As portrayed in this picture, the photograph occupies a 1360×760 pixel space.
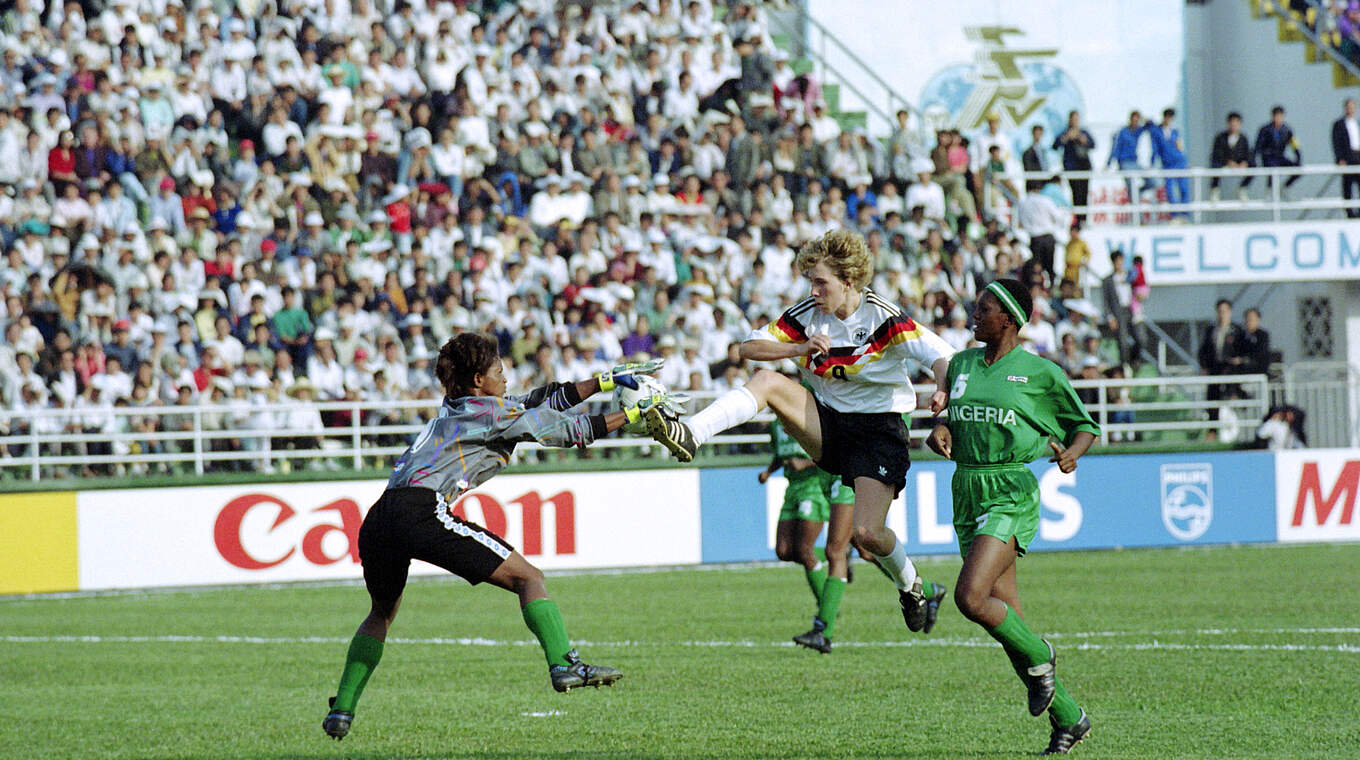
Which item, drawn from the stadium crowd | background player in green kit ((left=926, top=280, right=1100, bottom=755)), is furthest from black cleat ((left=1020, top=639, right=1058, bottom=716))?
the stadium crowd

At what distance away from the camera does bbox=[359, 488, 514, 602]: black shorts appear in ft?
26.2

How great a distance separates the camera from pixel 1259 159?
28.3 meters

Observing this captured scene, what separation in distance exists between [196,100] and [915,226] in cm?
977

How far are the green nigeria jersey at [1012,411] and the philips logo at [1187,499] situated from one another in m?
15.1

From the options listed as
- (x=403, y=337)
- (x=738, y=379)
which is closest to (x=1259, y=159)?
(x=738, y=379)

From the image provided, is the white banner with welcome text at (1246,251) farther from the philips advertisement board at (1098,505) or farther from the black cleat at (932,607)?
the black cleat at (932,607)

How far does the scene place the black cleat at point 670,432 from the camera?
8469mm

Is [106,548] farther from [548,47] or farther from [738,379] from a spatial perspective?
[548,47]

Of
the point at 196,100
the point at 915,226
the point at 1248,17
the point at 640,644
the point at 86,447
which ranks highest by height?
the point at 1248,17

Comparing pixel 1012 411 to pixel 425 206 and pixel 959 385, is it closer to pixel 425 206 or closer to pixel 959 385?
pixel 959 385

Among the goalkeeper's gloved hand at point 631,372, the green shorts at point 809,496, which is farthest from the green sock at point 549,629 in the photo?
the green shorts at point 809,496

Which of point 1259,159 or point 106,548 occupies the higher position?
point 1259,159

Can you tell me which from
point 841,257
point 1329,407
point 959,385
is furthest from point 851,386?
point 1329,407

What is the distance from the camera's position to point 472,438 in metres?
8.08
